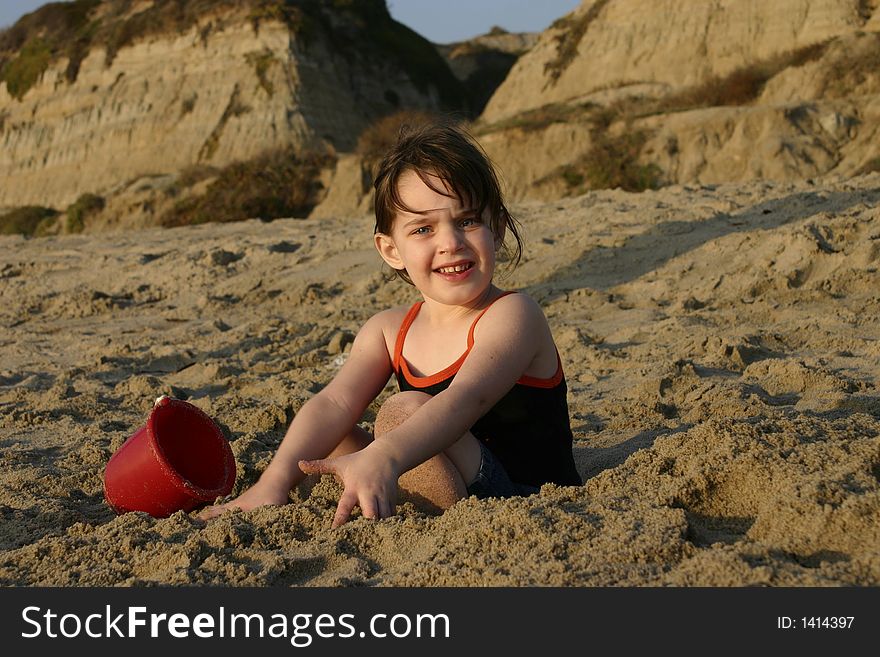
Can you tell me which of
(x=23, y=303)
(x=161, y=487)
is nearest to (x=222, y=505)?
(x=161, y=487)

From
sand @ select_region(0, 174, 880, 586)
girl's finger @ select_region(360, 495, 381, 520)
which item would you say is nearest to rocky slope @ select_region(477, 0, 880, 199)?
sand @ select_region(0, 174, 880, 586)

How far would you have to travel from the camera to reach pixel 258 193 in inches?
596

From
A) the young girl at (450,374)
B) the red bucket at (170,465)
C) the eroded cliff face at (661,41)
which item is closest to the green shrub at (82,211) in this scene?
the eroded cliff face at (661,41)

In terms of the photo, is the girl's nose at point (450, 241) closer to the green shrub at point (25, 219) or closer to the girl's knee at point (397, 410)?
the girl's knee at point (397, 410)

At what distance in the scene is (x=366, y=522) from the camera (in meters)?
2.09

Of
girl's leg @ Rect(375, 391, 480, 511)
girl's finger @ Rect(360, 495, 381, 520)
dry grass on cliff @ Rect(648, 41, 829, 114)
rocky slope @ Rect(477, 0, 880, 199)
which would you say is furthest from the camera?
dry grass on cliff @ Rect(648, 41, 829, 114)

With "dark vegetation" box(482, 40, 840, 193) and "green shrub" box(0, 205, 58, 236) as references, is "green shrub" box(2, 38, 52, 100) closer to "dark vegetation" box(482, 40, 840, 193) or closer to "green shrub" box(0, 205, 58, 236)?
"green shrub" box(0, 205, 58, 236)

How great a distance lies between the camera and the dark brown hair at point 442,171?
2.37m

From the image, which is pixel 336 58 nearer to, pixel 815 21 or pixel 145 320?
pixel 815 21

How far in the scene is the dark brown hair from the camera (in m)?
2.37

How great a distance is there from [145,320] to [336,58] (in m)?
15.4

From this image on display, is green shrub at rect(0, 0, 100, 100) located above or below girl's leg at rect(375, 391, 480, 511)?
above

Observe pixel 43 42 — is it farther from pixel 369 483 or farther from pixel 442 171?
pixel 369 483

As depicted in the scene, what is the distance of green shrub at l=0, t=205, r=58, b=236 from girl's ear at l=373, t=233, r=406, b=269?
1738 cm
